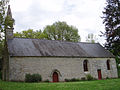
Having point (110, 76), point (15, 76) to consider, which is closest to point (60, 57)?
point (15, 76)

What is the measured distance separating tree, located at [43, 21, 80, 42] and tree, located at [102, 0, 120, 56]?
21064mm

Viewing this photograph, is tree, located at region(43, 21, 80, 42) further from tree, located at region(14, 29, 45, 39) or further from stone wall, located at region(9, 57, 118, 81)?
stone wall, located at region(9, 57, 118, 81)

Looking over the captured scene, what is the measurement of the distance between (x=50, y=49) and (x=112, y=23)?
1034 cm

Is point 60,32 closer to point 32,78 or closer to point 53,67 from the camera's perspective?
point 53,67

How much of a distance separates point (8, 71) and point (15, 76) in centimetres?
124

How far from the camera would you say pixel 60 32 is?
43719 mm

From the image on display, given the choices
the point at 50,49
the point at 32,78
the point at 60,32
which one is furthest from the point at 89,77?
the point at 60,32

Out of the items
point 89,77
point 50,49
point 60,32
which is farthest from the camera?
point 60,32

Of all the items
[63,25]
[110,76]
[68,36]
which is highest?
[63,25]

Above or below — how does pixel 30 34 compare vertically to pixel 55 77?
above

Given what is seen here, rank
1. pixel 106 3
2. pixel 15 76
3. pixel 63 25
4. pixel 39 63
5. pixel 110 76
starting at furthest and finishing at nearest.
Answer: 1. pixel 63 25
2. pixel 110 76
3. pixel 106 3
4. pixel 39 63
5. pixel 15 76

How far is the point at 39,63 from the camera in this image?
70.4 ft

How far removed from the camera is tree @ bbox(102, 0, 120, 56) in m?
20.8

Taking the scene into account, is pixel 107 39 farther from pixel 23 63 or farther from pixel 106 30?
pixel 23 63
